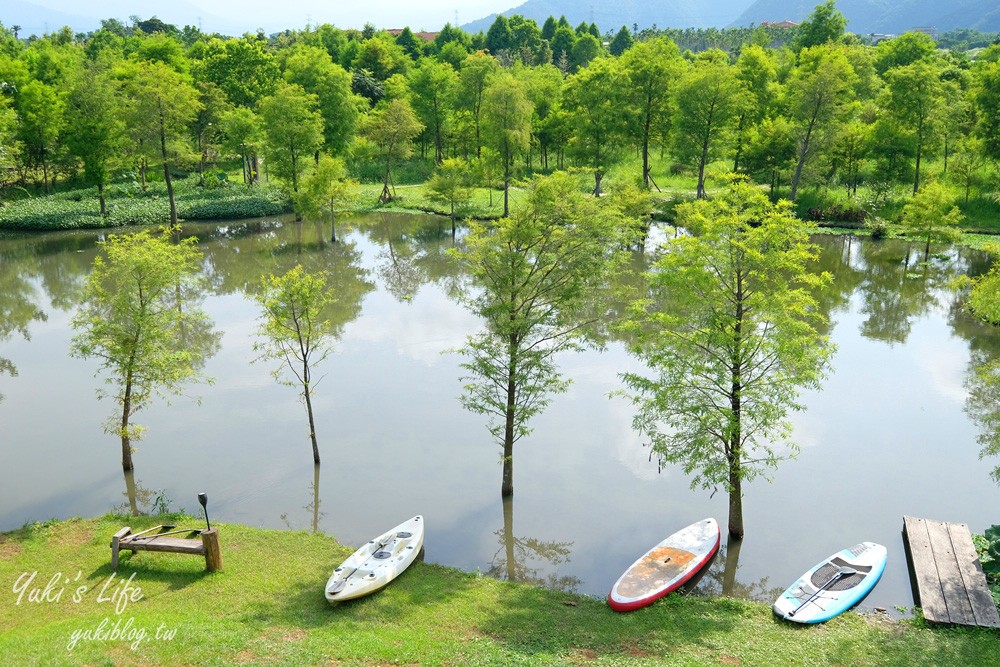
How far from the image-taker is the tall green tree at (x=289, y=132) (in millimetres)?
50219

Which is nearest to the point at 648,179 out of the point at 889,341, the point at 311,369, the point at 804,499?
the point at 889,341

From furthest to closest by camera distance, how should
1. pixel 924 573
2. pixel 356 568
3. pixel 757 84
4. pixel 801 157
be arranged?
1. pixel 757 84
2. pixel 801 157
3. pixel 924 573
4. pixel 356 568

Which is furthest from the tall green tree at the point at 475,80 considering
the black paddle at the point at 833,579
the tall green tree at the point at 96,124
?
the black paddle at the point at 833,579

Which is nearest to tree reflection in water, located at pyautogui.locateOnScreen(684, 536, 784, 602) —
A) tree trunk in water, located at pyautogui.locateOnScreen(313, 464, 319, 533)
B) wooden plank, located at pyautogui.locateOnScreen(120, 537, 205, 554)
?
tree trunk in water, located at pyautogui.locateOnScreen(313, 464, 319, 533)

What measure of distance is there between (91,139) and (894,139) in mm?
52836

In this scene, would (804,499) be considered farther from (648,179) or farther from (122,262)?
(648,179)

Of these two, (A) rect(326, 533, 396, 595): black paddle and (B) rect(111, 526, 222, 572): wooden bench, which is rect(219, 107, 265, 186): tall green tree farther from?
(A) rect(326, 533, 396, 595): black paddle

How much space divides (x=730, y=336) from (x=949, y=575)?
654 centimetres

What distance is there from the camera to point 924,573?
1580cm

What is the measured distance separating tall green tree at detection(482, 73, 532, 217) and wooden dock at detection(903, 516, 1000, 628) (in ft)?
120

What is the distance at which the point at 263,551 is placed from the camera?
54.5 feet

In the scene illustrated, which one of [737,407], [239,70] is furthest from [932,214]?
[239,70]

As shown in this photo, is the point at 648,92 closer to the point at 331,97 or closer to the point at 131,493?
the point at 331,97

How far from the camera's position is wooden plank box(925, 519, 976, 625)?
14.3 meters
